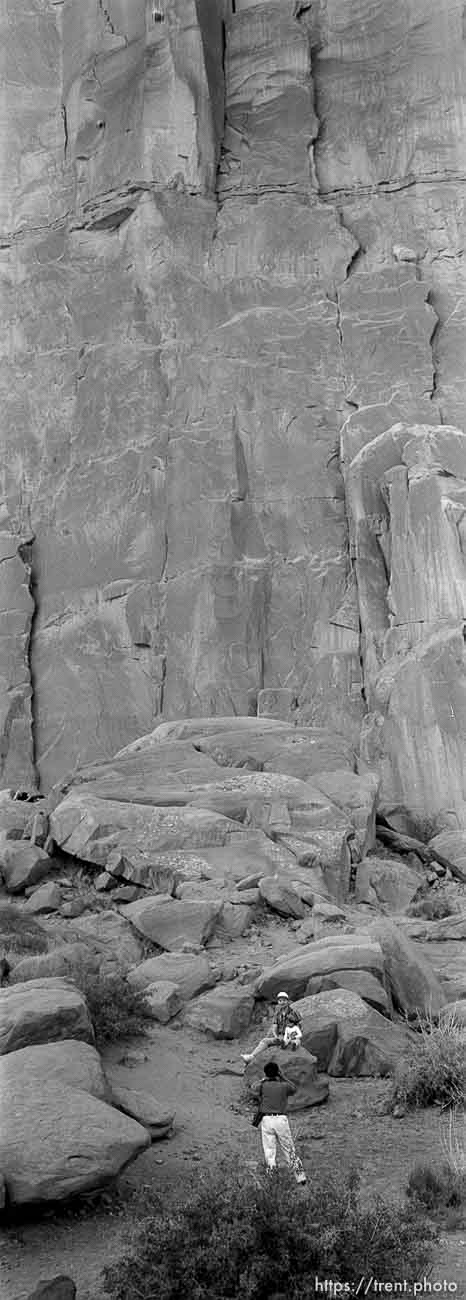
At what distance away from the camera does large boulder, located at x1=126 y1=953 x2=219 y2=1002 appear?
15445 millimetres

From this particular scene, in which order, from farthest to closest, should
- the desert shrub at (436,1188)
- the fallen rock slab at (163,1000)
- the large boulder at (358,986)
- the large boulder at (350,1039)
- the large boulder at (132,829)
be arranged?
1. the large boulder at (132,829)
2. the fallen rock slab at (163,1000)
3. the large boulder at (358,986)
4. the large boulder at (350,1039)
5. the desert shrub at (436,1188)

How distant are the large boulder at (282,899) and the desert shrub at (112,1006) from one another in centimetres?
510

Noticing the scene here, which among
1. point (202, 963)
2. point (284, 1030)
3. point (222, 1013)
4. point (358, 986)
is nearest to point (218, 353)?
point (202, 963)

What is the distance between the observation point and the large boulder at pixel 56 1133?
27.6 ft

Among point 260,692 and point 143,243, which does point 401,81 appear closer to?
point 143,243

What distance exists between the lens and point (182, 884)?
2027cm

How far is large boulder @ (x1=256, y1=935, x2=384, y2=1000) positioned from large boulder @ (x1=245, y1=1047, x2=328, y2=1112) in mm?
2294

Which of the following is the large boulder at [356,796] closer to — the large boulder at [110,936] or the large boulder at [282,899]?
the large boulder at [282,899]

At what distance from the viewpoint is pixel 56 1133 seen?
8.70m

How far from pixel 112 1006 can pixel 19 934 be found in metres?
4.38

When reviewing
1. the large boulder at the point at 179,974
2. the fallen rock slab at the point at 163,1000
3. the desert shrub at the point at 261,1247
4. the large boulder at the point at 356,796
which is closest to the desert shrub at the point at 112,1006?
the fallen rock slab at the point at 163,1000

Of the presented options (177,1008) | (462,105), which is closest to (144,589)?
(462,105)

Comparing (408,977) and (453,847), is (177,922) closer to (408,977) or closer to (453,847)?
(408,977)

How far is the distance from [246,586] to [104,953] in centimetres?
2287
